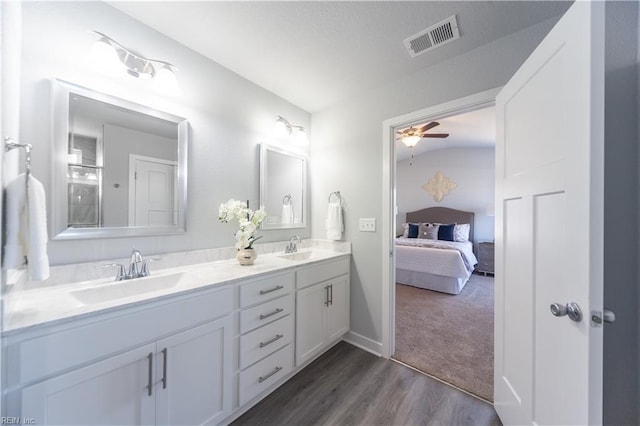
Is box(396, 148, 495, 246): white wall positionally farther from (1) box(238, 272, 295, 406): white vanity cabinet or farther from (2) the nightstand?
(1) box(238, 272, 295, 406): white vanity cabinet

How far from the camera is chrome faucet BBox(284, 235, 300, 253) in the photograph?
7.41 ft

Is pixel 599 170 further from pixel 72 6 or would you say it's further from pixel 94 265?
pixel 72 6

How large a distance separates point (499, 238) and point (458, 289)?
102 inches

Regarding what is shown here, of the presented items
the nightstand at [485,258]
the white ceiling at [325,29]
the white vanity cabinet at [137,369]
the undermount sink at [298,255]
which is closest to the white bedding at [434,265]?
the nightstand at [485,258]

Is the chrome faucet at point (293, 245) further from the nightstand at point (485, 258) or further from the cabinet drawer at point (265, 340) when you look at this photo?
the nightstand at point (485, 258)

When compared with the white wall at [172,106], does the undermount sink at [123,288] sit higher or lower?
lower

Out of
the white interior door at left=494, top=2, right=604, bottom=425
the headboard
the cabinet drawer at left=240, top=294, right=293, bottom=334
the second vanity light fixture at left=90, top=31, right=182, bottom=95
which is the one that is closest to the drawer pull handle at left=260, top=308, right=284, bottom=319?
the cabinet drawer at left=240, top=294, right=293, bottom=334

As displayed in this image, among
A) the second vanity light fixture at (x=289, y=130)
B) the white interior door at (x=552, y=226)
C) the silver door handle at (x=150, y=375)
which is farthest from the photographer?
the second vanity light fixture at (x=289, y=130)

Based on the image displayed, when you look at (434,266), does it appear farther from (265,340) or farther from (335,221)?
(265,340)

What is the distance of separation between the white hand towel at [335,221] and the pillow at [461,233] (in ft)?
11.9

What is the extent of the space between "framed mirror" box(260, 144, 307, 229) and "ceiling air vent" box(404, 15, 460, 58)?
4.43ft

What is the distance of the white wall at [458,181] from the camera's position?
5.05 metres

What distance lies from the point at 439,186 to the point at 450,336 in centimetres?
404

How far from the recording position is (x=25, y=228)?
83cm
